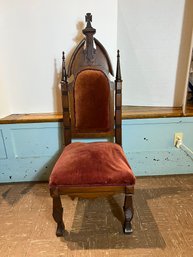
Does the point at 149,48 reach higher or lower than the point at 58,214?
higher

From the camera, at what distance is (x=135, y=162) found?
6.04ft

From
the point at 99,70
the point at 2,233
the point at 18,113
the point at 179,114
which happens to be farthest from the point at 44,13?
the point at 2,233

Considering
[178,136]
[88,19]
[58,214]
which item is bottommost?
[58,214]

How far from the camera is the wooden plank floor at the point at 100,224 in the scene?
122cm

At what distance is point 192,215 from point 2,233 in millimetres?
1245

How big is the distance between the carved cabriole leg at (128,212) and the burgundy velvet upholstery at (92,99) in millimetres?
530

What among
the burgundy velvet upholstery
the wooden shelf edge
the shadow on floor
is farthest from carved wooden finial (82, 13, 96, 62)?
the shadow on floor

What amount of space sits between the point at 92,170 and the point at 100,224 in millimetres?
461

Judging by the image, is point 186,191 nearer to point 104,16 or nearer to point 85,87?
point 85,87

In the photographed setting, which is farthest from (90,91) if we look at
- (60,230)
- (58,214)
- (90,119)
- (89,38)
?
(60,230)

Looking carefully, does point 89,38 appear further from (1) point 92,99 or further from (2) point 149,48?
(2) point 149,48

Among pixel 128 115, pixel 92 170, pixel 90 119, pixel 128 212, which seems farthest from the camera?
pixel 128 115

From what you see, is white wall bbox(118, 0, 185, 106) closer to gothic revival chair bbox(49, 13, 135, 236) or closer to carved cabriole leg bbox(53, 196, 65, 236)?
gothic revival chair bbox(49, 13, 135, 236)

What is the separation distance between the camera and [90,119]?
1.51 metres
